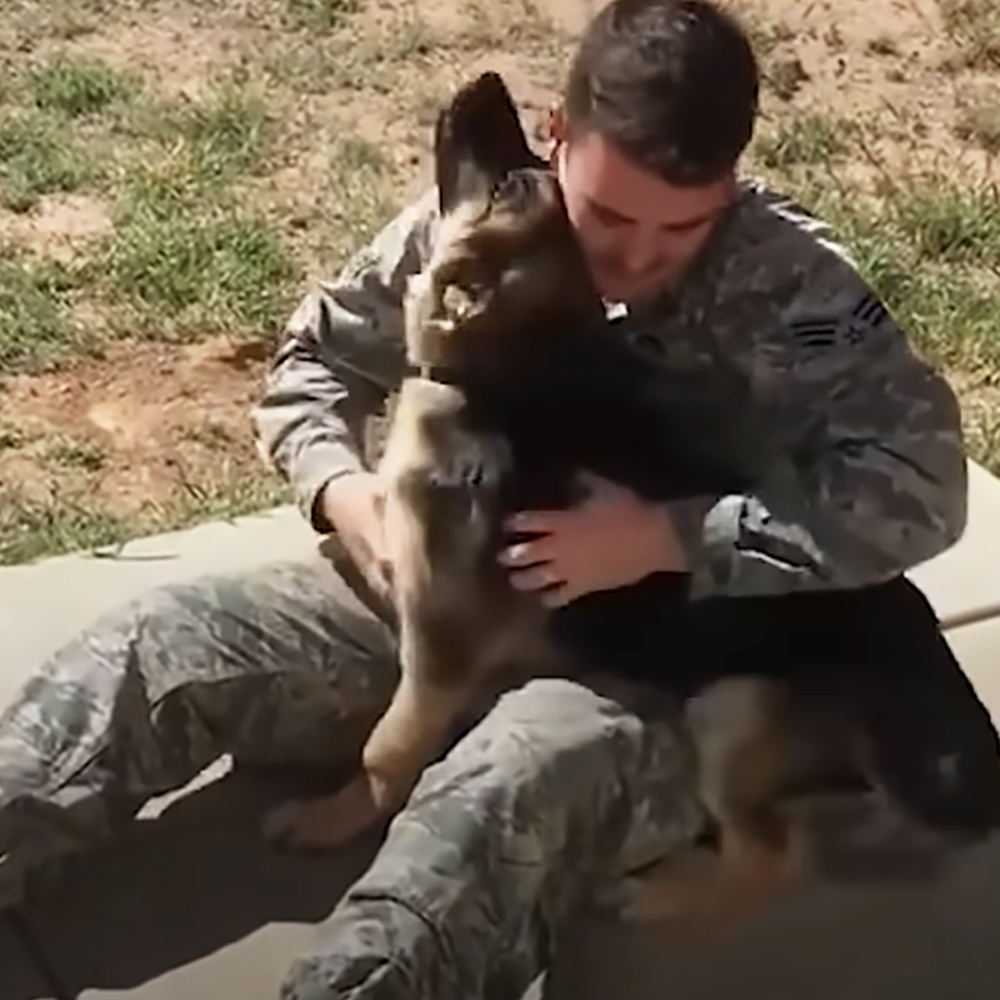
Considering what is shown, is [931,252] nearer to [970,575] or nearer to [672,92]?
[970,575]

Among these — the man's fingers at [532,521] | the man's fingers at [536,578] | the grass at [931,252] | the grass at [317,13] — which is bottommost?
the grass at [931,252]

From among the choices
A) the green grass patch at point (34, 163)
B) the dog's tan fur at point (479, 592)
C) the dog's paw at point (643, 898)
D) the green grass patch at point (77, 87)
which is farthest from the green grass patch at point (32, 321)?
the dog's paw at point (643, 898)

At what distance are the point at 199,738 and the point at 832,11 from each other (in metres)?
3.25

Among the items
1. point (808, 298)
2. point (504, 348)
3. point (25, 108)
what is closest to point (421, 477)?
point (504, 348)

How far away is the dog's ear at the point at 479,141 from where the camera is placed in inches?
75.1

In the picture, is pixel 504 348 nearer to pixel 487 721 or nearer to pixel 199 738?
pixel 487 721

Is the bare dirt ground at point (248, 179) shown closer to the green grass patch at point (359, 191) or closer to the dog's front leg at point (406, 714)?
the green grass patch at point (359, 191)

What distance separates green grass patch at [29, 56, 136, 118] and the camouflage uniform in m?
2.36

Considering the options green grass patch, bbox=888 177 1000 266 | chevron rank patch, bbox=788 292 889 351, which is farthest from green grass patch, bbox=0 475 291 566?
green grass patch, bbox=888 177 1000 266

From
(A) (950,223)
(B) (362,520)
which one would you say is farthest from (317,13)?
(B) (362,520)

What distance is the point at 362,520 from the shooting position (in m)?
2.22

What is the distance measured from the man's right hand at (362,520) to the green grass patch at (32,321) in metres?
1.59

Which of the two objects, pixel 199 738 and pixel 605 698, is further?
pixel 199 738

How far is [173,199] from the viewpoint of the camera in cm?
420
